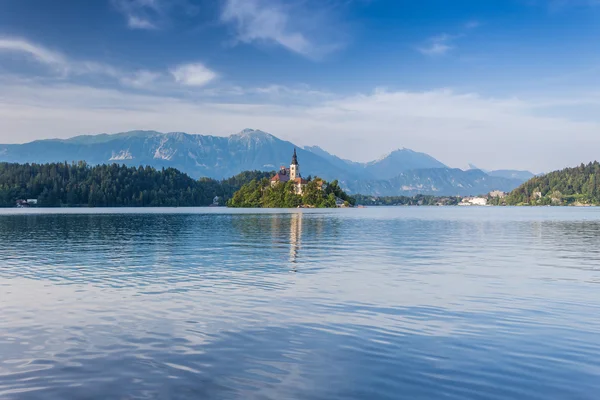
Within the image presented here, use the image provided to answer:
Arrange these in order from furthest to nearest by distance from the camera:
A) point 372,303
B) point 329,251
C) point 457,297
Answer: point 329,251 < point 457,297 < point 372,303

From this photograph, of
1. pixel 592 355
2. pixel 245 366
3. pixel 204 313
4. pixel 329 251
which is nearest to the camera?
pixel 245 366

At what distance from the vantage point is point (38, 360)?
45.1ft

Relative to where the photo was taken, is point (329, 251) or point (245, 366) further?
point (329, 251)

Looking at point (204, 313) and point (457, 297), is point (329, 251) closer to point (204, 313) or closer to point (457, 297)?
point (457, 297)

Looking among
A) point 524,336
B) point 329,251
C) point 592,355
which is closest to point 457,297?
point 524,336

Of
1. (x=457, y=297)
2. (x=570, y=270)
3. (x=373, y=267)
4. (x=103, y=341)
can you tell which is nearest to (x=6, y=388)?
(x=103, y=341)

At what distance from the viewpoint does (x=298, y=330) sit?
1700 centimetres

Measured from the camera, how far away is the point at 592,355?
1423cm

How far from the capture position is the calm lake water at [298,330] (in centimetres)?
1194

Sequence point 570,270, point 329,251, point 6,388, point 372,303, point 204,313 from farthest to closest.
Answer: point 329,251, point 570,270, point 372,303, point 204,313, point 6,388

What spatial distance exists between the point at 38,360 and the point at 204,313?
6649 mm

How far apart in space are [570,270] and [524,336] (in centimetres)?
1870

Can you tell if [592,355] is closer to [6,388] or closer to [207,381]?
[207,381]

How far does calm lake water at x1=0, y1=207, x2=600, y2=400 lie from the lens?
11.9 meters
